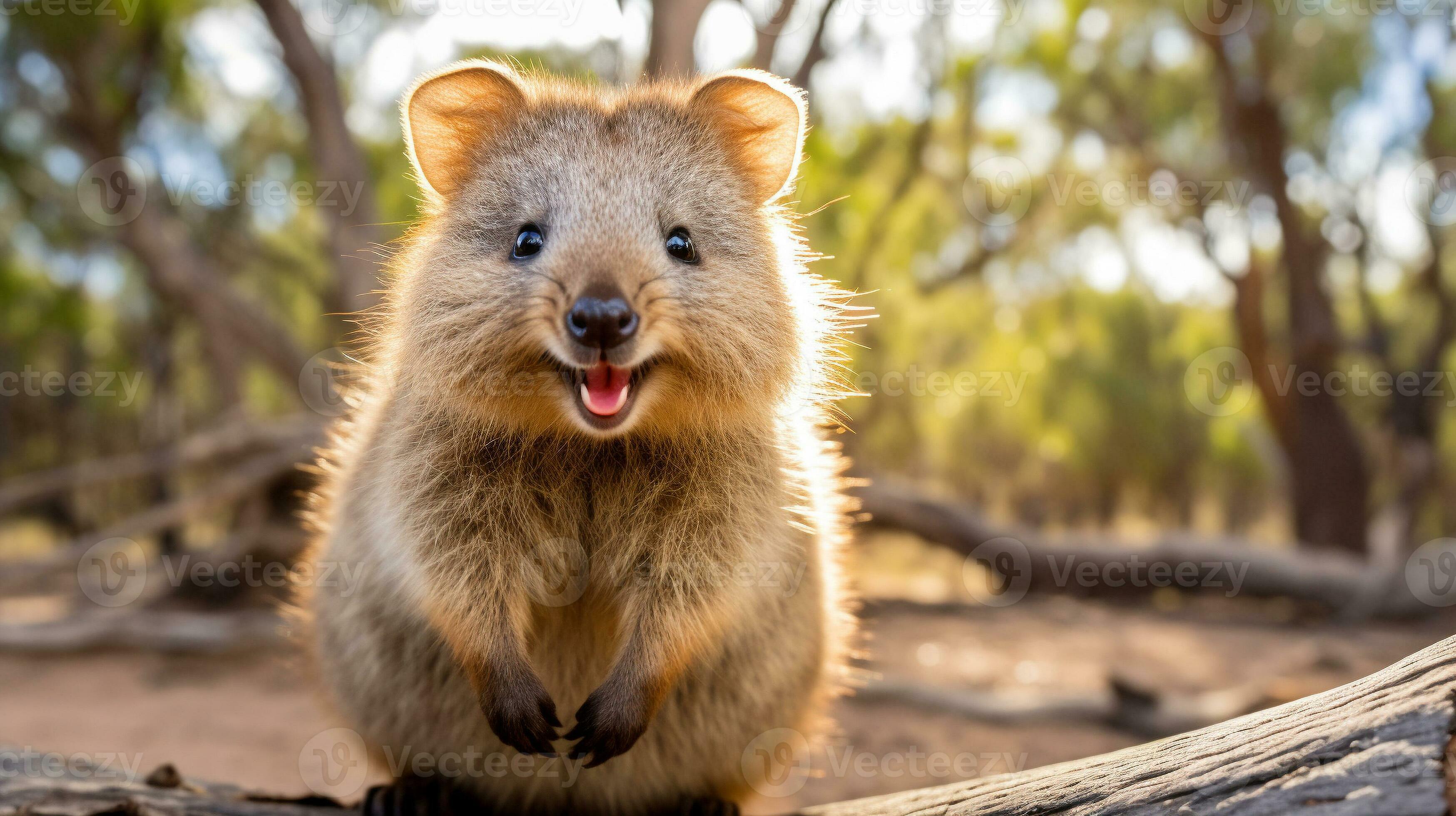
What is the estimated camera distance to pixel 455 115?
293cm

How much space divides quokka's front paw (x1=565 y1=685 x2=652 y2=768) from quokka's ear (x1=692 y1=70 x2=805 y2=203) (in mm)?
1611

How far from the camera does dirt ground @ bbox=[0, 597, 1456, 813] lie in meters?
5.75

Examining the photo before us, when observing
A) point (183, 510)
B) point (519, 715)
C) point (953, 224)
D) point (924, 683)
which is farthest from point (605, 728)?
point (953, 224)

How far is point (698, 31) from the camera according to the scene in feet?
20.9

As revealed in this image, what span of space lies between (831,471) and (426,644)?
1.49m

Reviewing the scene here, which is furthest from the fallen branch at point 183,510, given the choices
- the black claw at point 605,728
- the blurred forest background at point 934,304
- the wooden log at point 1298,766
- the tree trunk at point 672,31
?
the wooden log at point 1298,766

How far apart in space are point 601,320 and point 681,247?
1.91ft

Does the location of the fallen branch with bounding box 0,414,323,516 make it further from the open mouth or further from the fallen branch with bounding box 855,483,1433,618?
the open mouth

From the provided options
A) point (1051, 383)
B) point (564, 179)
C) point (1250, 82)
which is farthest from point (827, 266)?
point (1051, 383)

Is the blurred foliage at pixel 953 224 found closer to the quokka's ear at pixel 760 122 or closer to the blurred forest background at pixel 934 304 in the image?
the blurred forest background at pixel 934 304

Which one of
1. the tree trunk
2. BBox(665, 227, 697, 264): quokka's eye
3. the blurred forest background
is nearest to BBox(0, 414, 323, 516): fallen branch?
the blurred forest background

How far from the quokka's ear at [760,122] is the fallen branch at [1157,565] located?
7.34 metres

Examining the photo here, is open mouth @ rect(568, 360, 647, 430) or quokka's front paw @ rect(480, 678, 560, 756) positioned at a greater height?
open mouth @ rect(568, 360, 647, 430)

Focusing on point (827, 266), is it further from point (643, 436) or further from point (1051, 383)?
Answer: point (1051, 383)
